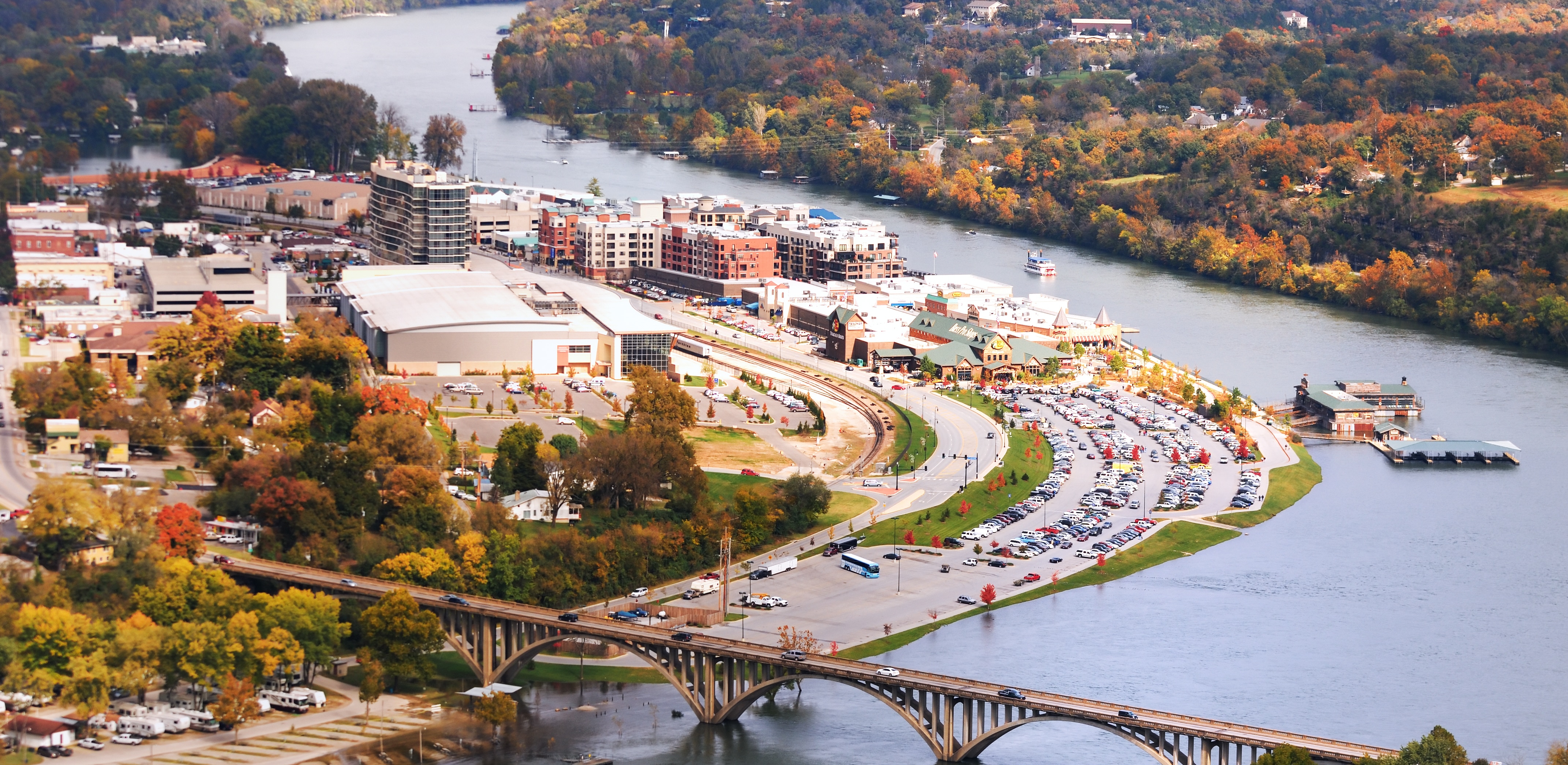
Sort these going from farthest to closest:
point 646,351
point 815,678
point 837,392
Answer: point 837,392
point 646,351
point 815,678

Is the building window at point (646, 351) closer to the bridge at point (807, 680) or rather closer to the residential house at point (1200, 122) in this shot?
the bridge at point (807, 680)

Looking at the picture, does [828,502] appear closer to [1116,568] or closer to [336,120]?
[1116,568]

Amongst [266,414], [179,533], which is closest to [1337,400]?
[266,414]

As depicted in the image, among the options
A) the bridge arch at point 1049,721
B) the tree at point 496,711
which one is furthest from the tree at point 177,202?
the bridge arch at point 1049,721

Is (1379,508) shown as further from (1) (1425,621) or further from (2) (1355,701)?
(2) (1355,701)

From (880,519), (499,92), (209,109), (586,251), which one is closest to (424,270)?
(586,251)

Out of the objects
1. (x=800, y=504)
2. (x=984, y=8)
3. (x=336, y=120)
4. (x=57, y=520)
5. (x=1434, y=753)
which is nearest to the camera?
(x=1434, y=753)

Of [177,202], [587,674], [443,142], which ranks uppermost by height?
[443,142]

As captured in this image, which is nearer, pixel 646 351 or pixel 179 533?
pixel 179 533
